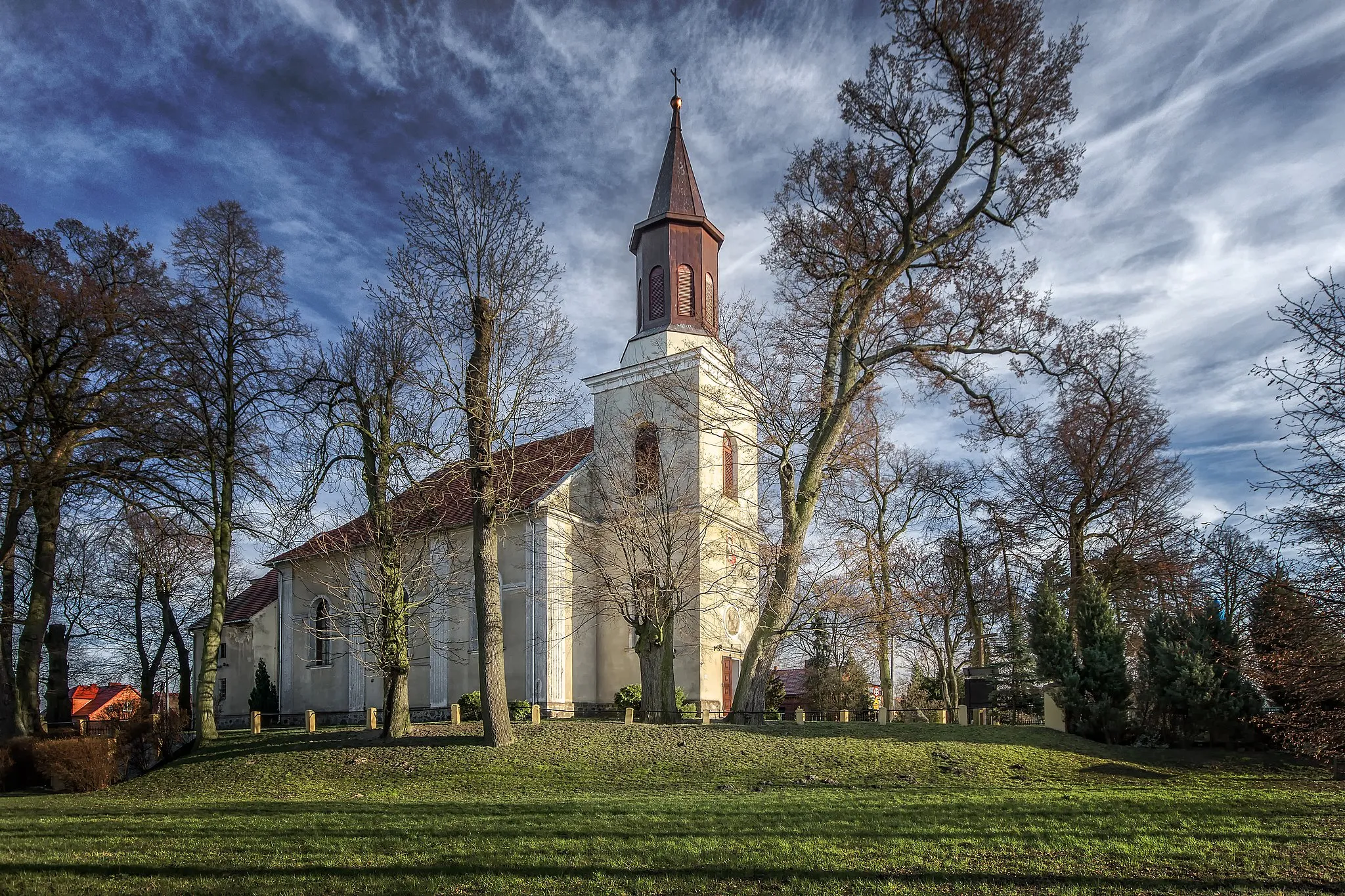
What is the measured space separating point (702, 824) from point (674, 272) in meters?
21.4

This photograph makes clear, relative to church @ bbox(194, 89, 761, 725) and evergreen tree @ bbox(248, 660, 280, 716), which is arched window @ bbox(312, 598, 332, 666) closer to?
church @ bbox(194, 89, 761, 725)

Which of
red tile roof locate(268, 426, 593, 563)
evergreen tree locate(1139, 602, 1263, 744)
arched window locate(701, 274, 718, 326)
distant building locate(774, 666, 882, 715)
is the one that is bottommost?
distant building locate(774, 666, 882, 715)

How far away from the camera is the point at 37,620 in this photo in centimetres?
1922

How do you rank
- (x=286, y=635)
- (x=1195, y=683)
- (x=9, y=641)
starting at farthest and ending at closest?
(x=286, y=635), (x=9, y=641), (x=1195, y=683)

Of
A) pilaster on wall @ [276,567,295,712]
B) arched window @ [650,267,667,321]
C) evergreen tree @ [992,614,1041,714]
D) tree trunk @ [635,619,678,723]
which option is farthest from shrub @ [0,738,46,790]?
evergreen tree @ [992,614,1041,714]

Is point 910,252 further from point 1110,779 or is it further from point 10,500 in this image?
point 10,500

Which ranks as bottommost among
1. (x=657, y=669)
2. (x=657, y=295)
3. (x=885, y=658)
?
(x=885, y=658)

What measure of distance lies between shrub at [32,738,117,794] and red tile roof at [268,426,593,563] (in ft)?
18.6

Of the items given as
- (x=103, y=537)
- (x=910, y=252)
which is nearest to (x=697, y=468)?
(x=910, y=252)

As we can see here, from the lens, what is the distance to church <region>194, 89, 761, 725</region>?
24.7m

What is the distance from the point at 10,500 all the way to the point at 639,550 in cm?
1413

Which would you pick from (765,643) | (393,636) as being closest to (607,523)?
(765,643)

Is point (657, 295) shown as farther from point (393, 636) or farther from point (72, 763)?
point (72, 763)

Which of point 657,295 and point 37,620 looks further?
point 657,295
